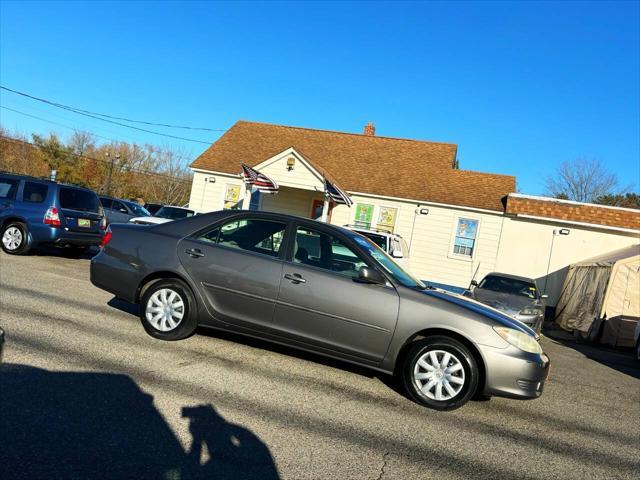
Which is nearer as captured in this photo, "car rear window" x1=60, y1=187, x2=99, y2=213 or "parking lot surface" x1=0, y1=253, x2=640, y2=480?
"parking lot surface" x1=0, y1=253, x2=640, y2=480

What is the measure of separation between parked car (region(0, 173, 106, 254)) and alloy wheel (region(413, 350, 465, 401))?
8654 millimetres

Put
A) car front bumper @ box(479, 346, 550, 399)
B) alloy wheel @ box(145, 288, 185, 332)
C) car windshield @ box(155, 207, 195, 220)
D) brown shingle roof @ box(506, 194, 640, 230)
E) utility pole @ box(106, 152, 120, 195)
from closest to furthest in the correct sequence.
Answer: car front bumper @ box(479, 346, 550, 399), alloy wheel @ box(145, 288, 185, 332), brown shingle roof @ box(506, 194, 640, 230), car windshield @ box(155, 207, 195, 220), utility pole @ box(106, 152, 120, 195)

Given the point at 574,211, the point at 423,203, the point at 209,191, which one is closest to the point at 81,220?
the point at 209,191

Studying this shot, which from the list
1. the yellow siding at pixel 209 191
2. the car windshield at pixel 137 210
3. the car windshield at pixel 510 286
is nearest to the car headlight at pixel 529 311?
the car windshield at pixel 510 286

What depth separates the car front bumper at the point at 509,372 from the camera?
4461mm

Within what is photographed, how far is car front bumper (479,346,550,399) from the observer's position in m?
4.46

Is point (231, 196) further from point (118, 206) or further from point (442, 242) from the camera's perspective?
point (442, 242)

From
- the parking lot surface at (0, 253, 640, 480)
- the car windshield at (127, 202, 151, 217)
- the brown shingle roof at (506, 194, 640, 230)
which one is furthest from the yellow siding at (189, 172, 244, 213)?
the parking lot surface at (0, 253, 640, 480)

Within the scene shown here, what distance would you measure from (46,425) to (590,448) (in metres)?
4.53

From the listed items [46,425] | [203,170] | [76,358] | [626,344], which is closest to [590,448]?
[46,425]

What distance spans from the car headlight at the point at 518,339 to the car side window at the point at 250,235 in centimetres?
245

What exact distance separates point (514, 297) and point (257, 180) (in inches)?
336

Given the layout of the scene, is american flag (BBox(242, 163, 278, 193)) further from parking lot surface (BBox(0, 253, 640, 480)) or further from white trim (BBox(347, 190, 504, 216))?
parking lot surface (BBox(0, 253, 640, 480))

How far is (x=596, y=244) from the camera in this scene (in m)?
17.0
